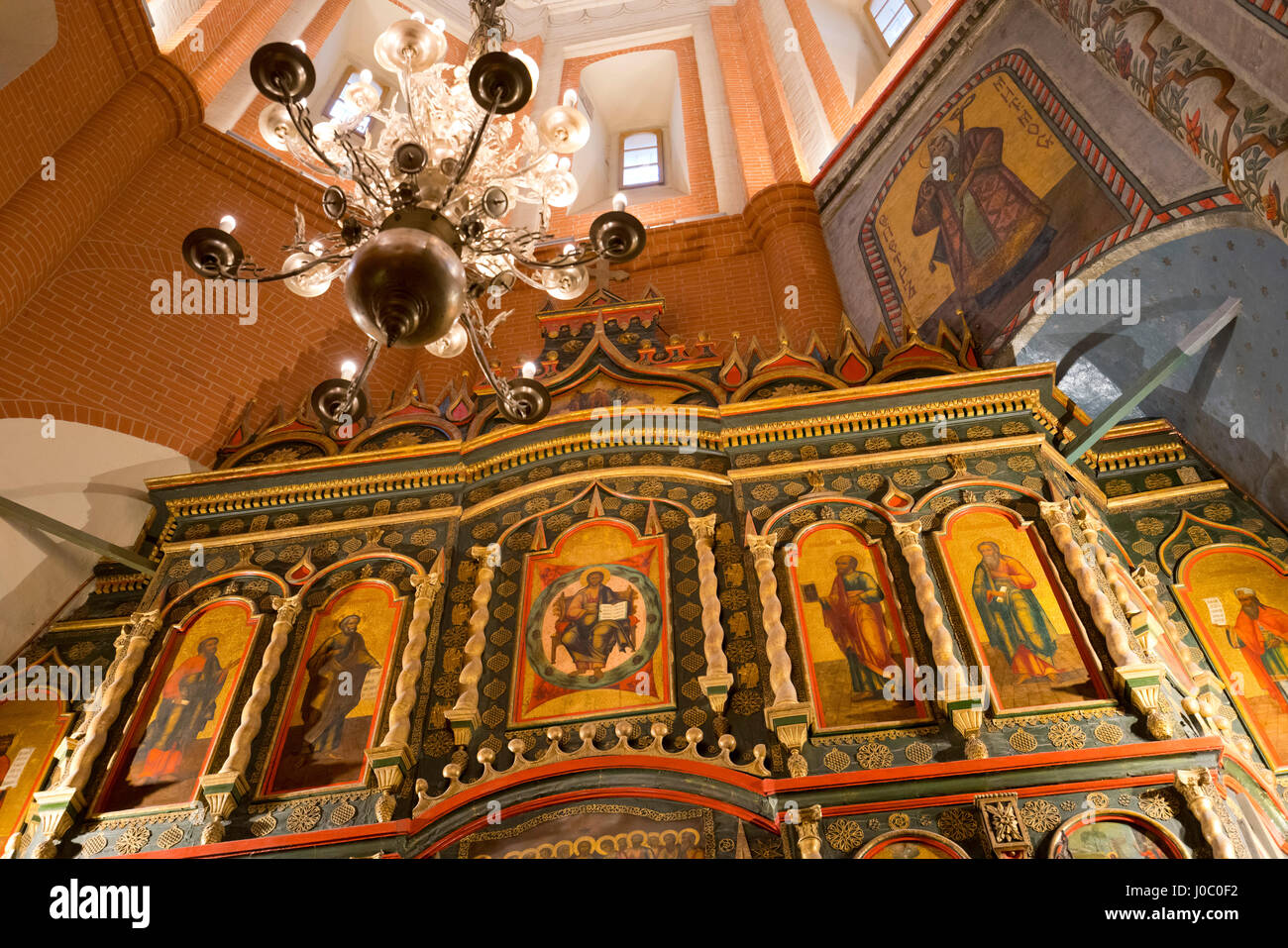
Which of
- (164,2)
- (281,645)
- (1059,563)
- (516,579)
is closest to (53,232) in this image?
(164,2)

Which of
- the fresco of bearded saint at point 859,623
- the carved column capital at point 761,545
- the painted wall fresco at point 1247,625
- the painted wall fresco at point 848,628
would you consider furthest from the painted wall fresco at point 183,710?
the painted wall fresco at point 1247,625

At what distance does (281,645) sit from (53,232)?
199 inches

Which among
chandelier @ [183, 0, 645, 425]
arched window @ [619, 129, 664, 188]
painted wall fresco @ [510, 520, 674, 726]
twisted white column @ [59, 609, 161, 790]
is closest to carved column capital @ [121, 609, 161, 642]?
twisted white column @ [59, 609, 161, 790]

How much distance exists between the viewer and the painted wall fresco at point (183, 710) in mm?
5613

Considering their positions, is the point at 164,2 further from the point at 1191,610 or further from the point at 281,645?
the point at 1191,610

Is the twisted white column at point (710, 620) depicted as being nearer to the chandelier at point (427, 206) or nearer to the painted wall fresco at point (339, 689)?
the chandelier at point (427, 206)

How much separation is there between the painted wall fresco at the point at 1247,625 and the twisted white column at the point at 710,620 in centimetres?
305

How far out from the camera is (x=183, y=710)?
6.00m

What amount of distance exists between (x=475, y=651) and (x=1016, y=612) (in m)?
3.18

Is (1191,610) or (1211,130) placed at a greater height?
(1211,130)

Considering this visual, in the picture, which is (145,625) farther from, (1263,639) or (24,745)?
(1263,639)

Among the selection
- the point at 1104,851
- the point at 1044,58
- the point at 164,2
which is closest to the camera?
the point at 1104,851

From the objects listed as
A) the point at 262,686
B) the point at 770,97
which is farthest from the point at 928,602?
the point at 770,97
